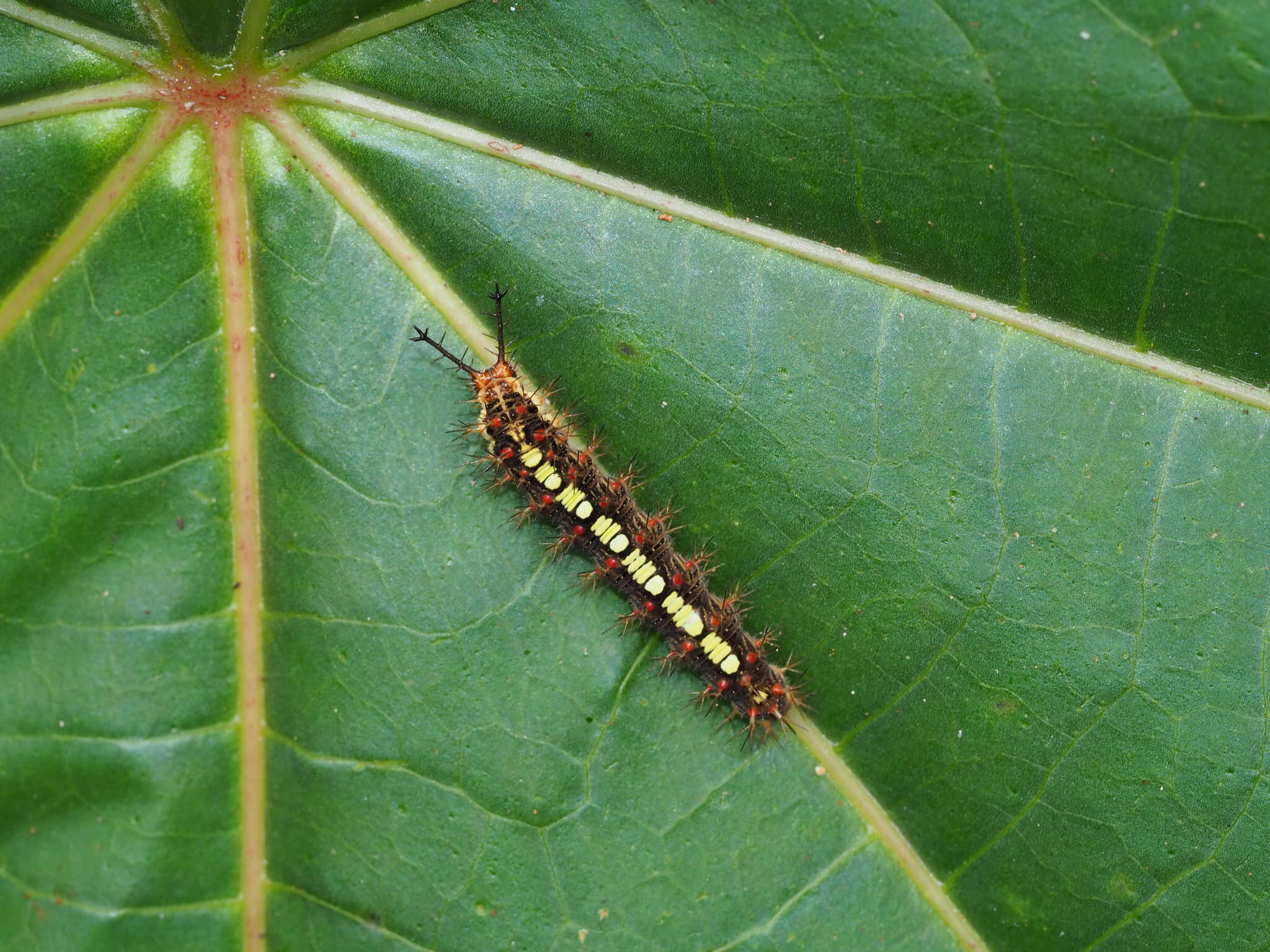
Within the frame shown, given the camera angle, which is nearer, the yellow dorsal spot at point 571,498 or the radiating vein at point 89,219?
the radiating vein at point 89,219

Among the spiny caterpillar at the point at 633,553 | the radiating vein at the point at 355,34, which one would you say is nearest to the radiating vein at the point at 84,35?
the radiating vein at the point at 355,34

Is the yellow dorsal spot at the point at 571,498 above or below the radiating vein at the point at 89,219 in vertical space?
below

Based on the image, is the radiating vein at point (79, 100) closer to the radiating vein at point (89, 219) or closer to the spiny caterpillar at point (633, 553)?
the radiating vein at point (89, 219)

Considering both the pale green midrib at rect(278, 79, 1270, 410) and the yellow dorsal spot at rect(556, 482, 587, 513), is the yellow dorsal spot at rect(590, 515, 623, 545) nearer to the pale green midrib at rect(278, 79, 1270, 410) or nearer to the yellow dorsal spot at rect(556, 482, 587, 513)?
the yellow dorsal spot at rect(556, 482, 587, 513)

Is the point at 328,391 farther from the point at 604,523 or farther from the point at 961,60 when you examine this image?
the point at 961,60

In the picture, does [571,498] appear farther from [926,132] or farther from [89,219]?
[89,219]

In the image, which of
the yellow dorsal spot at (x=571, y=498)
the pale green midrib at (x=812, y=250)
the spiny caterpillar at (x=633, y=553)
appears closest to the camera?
the pale green midrib at (x=812, y=250)
